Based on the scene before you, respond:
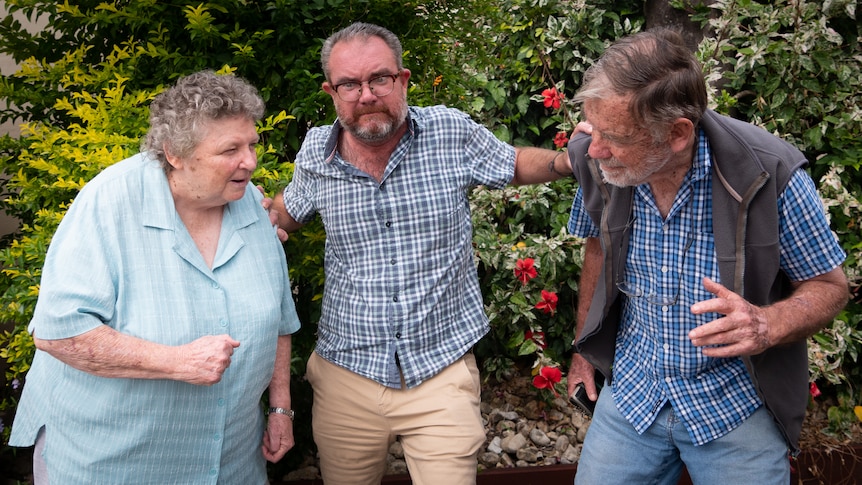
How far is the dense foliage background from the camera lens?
124 inches

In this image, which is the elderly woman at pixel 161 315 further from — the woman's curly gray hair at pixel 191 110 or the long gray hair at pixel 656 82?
the long gray hair at pixel 656 82

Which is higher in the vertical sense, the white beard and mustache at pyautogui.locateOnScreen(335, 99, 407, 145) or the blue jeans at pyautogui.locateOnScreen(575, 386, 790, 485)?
the white beard and mustache at pyautogui.locateOnScreen(335, 99, 407, 145)

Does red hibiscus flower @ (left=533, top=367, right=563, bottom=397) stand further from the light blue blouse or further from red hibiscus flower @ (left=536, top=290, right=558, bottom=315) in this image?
the light blue blouse

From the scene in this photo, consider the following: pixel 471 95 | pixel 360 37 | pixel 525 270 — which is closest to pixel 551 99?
pixel 471 95

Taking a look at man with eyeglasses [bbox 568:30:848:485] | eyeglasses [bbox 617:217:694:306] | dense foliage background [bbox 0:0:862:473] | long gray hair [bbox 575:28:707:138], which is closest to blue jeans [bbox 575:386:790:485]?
man with eyeglasses [bbox 568:30:848:485]

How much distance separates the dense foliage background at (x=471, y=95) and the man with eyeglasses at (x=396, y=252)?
0.38m

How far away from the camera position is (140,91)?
3.29 m

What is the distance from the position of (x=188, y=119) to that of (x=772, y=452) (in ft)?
6.68

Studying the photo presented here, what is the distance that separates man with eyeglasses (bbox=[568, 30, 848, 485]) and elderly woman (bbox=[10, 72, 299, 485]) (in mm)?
1113

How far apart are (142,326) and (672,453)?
68.6 inches

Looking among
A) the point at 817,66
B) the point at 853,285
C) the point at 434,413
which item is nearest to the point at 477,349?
the point at 434,413

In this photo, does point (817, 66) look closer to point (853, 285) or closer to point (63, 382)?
point (853, 285)

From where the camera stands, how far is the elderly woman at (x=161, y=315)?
7.38 ft

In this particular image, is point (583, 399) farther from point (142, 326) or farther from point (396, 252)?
point (142, 326)
